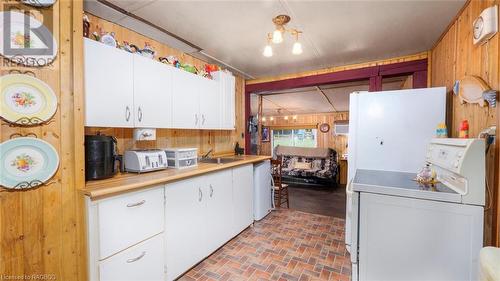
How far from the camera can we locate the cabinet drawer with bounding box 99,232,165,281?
1421 millimetres

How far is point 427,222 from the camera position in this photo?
136cm

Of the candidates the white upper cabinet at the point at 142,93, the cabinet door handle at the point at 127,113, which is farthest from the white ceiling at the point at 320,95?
the cabinet door handle at the point at 127,113

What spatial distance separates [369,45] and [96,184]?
3.05m

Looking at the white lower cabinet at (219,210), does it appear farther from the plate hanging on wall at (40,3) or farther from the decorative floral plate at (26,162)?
the plate hanging on wall at (40,3)

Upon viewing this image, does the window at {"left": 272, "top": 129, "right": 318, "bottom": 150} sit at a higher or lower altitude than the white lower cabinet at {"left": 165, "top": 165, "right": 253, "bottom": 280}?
higher

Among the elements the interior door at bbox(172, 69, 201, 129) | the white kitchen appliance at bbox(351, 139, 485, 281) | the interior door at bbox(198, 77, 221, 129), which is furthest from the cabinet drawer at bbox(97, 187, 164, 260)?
the white kitchen appliance at bbox(351, 139, 485, 281)

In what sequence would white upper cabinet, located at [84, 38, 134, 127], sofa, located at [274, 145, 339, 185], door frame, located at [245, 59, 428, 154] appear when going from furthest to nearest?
sofa, located at [274, 145, 339, 185]
door frame, located at [245, 59, 428, 154]
white upper cabinet, located at [84, 38, 134, 127]

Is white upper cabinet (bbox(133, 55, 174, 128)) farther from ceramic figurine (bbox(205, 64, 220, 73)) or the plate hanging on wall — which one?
ceramic figurine (bbox(205, 64, 220, 73))

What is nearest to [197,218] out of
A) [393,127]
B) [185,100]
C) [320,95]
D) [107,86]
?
[185,100]

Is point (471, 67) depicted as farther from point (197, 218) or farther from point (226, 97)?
point (197, 218)

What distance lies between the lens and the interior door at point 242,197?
2.68m

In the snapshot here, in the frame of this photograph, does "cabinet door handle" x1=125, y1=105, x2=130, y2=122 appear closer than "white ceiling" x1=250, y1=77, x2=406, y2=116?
Yes

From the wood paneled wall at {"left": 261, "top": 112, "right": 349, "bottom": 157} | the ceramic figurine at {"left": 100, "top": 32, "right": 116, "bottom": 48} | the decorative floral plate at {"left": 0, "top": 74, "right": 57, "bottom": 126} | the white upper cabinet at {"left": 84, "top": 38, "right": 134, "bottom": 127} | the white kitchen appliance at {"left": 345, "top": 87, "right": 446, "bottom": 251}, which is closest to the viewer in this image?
the decorative floral plate at {"left": 0, "top": 74, "right": 57, "bottom": 126}

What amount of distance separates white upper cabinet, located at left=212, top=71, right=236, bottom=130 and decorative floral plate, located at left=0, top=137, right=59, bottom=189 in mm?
1932
